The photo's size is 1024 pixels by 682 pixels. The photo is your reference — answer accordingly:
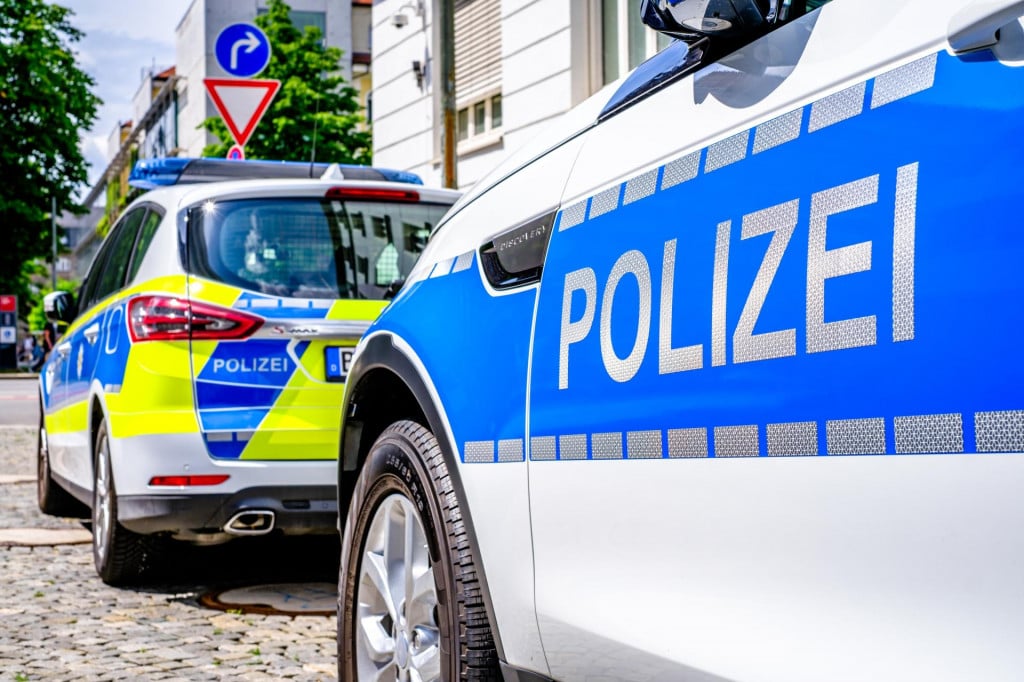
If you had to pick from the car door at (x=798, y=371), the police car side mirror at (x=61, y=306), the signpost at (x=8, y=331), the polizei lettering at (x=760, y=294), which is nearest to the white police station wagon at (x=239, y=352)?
the police car side mirror at (x=61, y=306)

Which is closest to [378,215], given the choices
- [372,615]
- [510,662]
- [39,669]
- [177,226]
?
[177,226]

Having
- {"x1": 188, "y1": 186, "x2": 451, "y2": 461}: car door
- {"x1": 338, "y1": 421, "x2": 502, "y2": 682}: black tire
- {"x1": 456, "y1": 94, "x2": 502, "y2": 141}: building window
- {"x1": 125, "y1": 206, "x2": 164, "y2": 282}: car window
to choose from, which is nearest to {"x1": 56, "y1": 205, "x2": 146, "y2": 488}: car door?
{"x1": 125, "y1": 206, "x2": 164, "y2": 282}: car window

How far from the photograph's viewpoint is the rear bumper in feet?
16.9

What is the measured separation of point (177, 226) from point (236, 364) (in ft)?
2.23

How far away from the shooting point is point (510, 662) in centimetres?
250

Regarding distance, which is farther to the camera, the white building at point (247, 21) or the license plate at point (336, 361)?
the white building at point (247, 21)

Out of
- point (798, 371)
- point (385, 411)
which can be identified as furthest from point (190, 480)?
point (798, 371)

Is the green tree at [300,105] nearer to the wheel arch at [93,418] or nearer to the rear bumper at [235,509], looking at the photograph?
the wheel arch at [93,418]

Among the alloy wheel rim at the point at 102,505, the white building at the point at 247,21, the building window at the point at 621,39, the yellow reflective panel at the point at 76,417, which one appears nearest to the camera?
the alloy wheel rim at the point at 102,505

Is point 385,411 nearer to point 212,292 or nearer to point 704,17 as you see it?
point 704,17

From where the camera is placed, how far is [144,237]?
19.3 feet

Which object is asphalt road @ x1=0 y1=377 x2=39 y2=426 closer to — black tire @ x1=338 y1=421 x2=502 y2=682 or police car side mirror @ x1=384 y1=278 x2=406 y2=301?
police car side mirror @ x1=384 y1=278 x2=406 y2=301

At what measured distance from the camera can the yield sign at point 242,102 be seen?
1057cm

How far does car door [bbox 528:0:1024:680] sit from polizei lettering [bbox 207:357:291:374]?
10.0 feet
